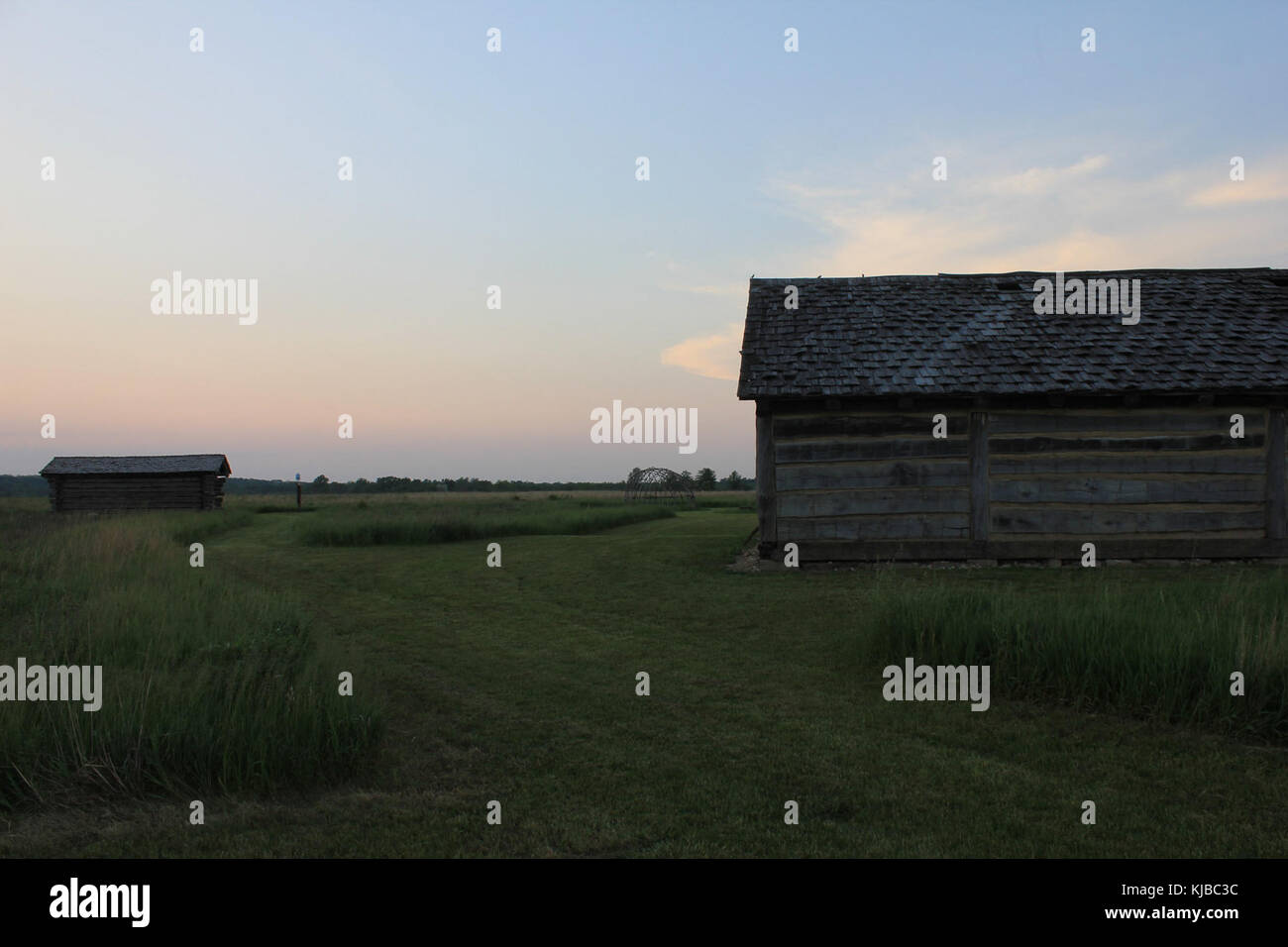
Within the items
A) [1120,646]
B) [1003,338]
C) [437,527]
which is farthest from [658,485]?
[1120,646]

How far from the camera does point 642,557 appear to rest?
17.7 metres

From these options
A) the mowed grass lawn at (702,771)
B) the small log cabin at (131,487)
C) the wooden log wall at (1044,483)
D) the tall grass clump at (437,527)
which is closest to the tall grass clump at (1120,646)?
the mowed grass lawn at (702,771)

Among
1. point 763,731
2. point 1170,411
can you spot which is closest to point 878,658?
point 763,731

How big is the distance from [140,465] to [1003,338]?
46070mm

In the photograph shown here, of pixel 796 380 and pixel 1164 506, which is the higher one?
pixel 796 380

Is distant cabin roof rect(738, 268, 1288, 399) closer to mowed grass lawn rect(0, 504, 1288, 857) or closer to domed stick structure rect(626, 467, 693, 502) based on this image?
mowed grass lawn rect(0, 504, 1288, 857)

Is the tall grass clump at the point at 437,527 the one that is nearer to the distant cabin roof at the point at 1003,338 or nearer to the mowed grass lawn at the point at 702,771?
the distant cabin roof at the point at 1003,338

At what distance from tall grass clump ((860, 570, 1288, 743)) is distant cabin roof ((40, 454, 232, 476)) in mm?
44091

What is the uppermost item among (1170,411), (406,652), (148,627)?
(1170,411)

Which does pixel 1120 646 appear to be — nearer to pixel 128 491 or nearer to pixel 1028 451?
pixel 1028 451

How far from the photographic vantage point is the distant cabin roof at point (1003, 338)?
15.3 metres
